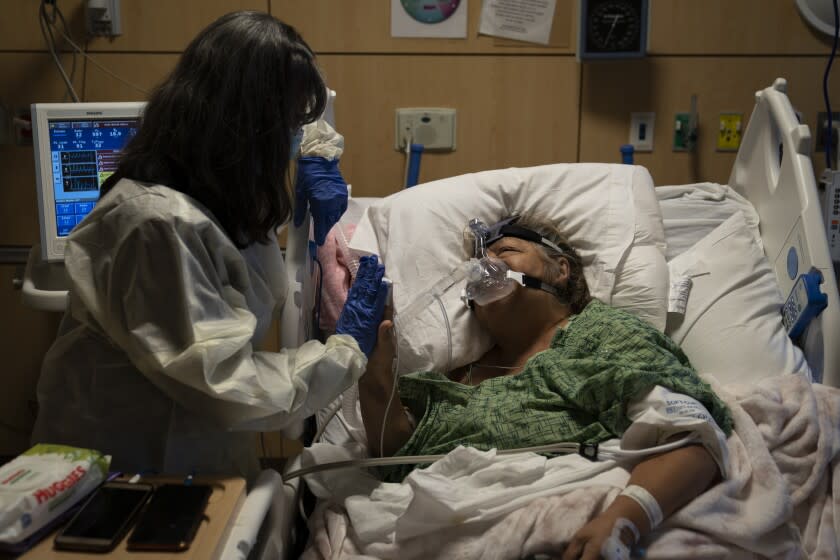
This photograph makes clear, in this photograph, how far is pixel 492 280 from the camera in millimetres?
1824

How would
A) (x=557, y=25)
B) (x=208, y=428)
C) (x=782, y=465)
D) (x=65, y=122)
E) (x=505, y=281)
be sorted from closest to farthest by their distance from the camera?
1. (x=208, y=428)
2. (x=782, y=465)
3. (x=505, y=281)
4. (x=65, y=122)
5. (x=557, y=25)

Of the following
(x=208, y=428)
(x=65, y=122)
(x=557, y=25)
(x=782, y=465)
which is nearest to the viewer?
(x=208, y=428)

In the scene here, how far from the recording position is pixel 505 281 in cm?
182

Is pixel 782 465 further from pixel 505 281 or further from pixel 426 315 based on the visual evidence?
pixel 426 315

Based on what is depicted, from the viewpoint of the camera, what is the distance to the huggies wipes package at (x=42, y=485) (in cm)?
94

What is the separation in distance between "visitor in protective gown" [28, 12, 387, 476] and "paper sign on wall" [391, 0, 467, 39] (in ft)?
4.24

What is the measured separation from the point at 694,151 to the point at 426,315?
1.31 m

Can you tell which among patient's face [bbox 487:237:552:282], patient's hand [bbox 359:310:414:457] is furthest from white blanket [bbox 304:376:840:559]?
patient's face [bbox 487:237:552:282]

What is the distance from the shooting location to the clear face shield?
5.99 feet

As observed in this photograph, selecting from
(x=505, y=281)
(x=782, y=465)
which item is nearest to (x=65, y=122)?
(x=505, y=281)

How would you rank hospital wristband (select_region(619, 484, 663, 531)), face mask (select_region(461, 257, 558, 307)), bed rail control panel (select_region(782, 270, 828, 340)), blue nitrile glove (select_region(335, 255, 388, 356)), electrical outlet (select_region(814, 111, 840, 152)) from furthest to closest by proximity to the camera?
electrical outlet (select_region(814, 111, 840, 152)), face mask (select_region(461, 257, 558, 307)), bed rail control panel (select_region(782, 270, 828, 340)), blue nitrile glove (select_region(335, 255, 388, 356)), hospital wristband (select_region(619, 484, 663, 531))

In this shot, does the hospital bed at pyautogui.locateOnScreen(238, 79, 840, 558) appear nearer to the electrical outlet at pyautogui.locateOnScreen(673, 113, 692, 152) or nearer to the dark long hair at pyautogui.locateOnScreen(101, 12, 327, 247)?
the electrical outlet at pyautogui.locateOnScreen(673, 113, 692, 152)

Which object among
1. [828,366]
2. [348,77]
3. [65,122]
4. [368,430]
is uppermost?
[348,77]

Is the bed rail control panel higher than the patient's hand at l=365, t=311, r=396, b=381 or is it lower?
higher
